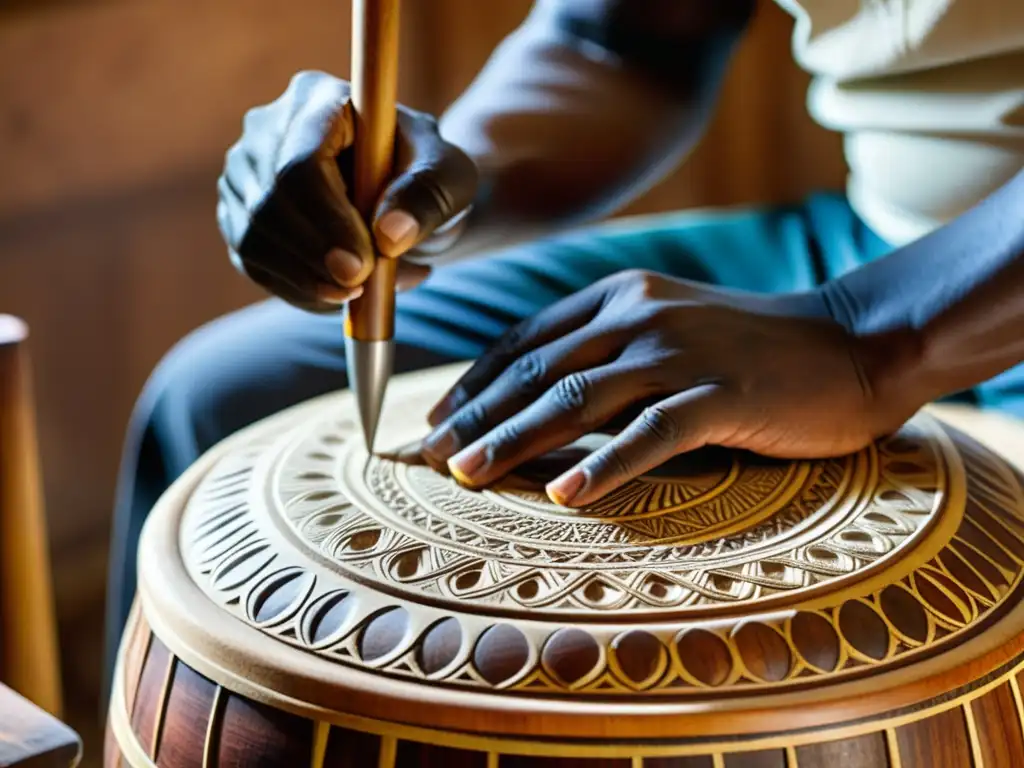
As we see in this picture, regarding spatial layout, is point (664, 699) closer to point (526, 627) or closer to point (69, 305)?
point (526, 627)

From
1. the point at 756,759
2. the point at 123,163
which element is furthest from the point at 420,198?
the point at 123,163

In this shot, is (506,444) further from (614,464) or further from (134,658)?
(134,658)

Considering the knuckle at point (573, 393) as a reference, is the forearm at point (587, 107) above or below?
above

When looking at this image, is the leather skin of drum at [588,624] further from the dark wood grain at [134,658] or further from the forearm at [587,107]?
the forearm at [587,107]

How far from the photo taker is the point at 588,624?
0.51 metres

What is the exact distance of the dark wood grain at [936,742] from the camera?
1.63 ft

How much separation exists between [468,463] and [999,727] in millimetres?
284

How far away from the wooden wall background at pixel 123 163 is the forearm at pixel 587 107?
67 cm

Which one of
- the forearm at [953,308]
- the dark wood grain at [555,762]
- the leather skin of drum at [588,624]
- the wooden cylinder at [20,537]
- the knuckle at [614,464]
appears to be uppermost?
the forearm at [953,308]

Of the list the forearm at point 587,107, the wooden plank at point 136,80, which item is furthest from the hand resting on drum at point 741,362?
the wooden plank at point 136,80

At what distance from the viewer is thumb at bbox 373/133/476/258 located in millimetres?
658

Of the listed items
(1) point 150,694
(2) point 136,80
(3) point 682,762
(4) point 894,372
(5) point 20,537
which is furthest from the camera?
(2) point 136,80

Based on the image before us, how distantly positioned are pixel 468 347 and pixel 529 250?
5.7 inches

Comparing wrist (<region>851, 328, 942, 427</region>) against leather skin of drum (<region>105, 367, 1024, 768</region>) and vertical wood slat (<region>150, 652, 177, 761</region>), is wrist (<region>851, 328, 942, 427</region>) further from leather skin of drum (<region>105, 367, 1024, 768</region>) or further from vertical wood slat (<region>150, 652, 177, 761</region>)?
vertical wood slat (<region>150, 652, 177, 761</region>)
